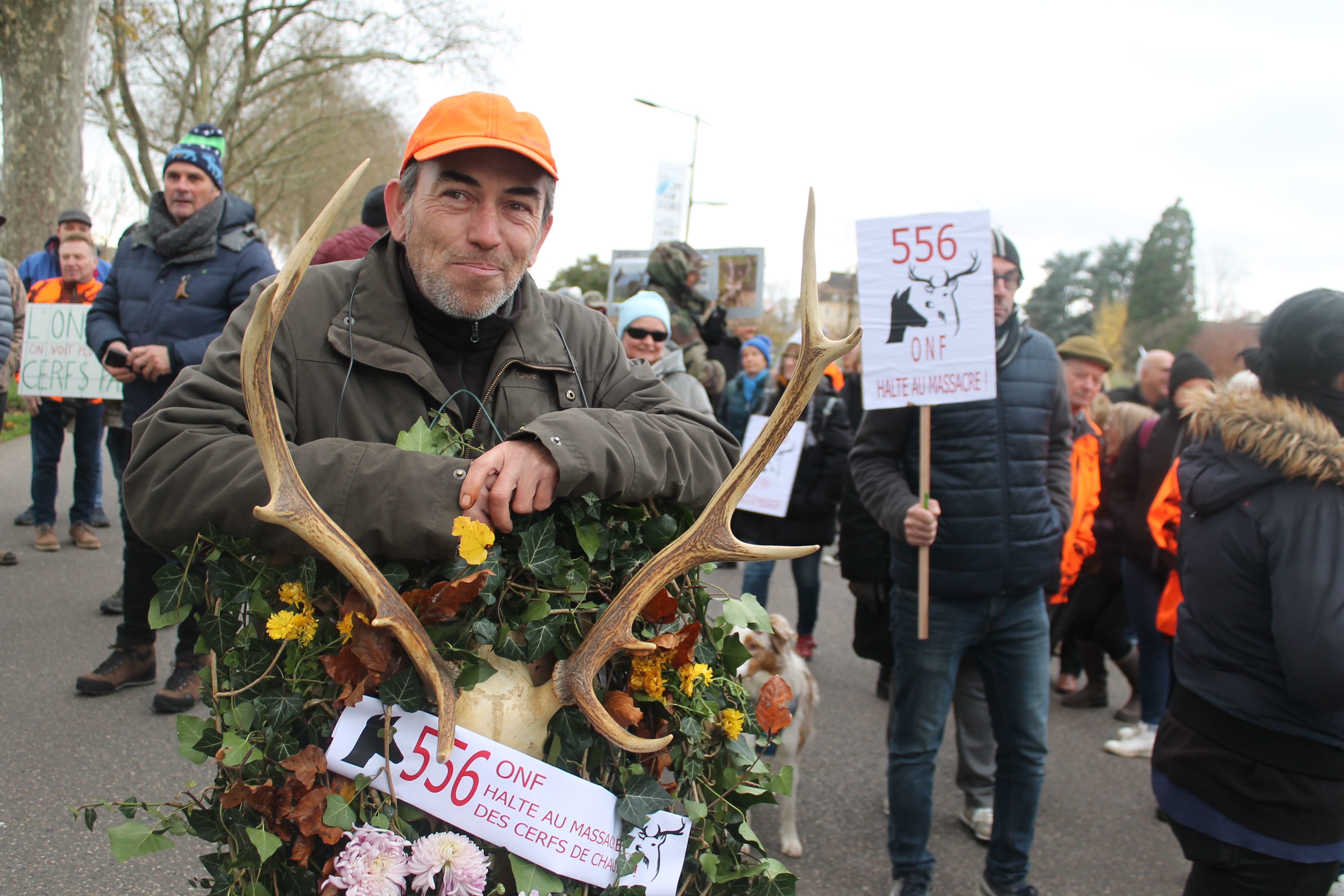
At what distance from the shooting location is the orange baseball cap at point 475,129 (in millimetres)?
1695

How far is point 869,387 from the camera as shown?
3346 mm

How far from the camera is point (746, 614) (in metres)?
1.73

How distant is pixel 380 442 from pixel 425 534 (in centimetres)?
30

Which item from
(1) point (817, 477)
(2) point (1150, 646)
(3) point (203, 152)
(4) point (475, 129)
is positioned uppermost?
(3) point (203, 152)

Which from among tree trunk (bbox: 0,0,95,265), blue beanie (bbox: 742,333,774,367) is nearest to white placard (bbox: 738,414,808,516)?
blue beanie (bbox: 742,333,774,367)

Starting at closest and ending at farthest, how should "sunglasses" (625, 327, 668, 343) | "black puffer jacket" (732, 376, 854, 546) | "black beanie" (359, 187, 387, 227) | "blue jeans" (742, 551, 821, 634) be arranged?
"black beanie" (359, 187, 387, 227)
"sunglasses" (625, 327, 668, 343)
"blue jeans" (742, 551, 821, 634)
"black puffer jacket" (732, 376, 854, 546)

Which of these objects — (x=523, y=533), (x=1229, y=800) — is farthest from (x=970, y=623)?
(x=523, y=533)

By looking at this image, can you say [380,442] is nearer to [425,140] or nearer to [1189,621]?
[425,140]

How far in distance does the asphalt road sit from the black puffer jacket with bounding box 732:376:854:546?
1080 millimetres

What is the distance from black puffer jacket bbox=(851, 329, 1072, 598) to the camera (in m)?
3.19

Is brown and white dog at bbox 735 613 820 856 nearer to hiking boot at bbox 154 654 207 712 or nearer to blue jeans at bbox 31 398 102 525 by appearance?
hiking boot at bbox 154 654 207 712

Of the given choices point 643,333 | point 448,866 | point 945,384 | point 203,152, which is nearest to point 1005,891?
point 945,384

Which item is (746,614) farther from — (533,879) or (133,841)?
(133,841)

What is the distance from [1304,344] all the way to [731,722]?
1.88 meters
